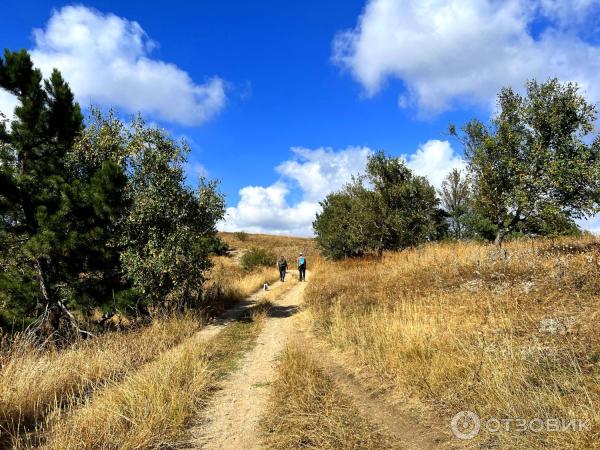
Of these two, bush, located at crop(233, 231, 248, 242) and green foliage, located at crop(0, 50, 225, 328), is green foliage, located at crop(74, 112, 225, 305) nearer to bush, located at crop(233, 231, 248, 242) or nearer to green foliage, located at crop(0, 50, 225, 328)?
green foliage, located at crop(0, 50, 225, 328)

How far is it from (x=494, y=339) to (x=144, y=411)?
5834 mm

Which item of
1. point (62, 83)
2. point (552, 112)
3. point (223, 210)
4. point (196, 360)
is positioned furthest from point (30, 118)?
point (552, 112)

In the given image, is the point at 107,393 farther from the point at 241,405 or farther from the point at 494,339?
the point at 494,339

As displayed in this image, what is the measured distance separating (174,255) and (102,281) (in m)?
2.61

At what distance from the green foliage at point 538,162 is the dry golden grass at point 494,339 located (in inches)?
90.7

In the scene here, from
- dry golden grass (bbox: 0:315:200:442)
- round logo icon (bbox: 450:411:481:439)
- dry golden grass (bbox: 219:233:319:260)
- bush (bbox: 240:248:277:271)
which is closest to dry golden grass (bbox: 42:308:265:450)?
dry golden grass (bbox: 0:315:200:442)

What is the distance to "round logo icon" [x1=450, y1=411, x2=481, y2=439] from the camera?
4719 mm

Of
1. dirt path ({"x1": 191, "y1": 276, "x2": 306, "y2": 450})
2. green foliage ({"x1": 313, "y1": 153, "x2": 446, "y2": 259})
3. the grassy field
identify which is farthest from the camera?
green foliage ({"x1": 313, "y1": 153, "x2": 446, "y2": 259})

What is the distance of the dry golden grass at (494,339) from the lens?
4621 mm

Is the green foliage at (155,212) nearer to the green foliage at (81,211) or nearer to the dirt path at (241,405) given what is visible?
the green foliage at (81,211)

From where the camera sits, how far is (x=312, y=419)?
5.30 m

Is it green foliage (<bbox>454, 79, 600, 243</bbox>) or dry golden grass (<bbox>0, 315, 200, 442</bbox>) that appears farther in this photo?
green foliage (<bbox>454, 79, 600, 243</bbox>)

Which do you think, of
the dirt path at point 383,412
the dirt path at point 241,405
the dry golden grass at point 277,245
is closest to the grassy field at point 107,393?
the dirt path at point 241,405

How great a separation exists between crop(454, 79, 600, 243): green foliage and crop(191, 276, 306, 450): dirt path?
11.2 metres
